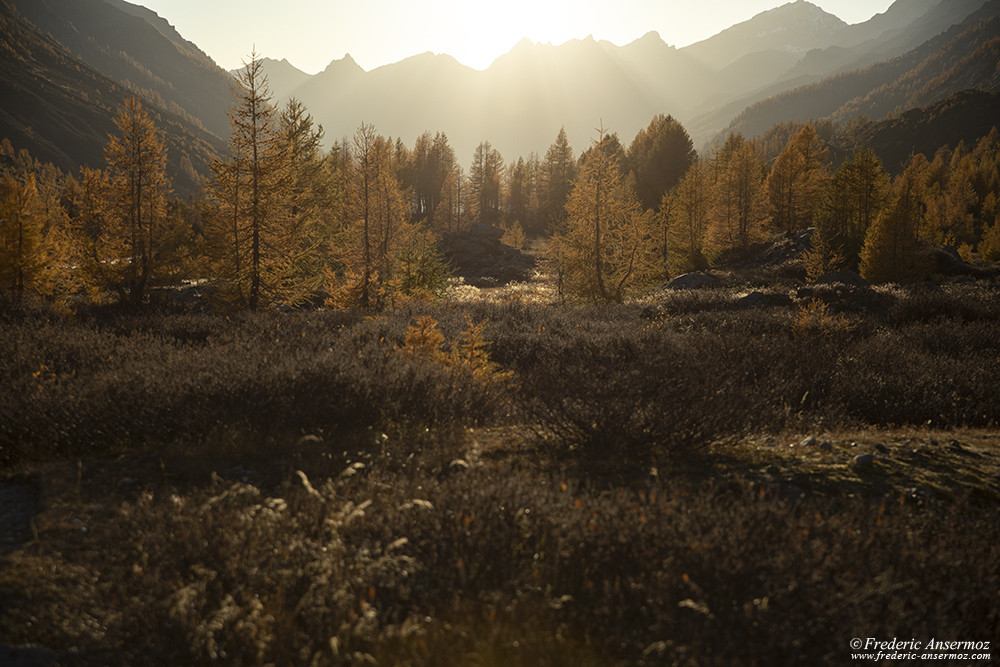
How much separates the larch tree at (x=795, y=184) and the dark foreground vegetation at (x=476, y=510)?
4293 centimetres

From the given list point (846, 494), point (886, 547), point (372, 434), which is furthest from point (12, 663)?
point (846, 494)

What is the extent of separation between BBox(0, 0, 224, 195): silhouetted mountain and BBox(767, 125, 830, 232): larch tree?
11784 cm

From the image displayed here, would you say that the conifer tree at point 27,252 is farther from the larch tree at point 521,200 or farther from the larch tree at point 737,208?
the larch tree at point 521,200

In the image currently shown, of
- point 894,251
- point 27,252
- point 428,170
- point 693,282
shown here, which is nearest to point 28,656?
point 27,252

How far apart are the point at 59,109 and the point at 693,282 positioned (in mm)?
203635

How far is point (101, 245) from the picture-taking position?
1791 cm

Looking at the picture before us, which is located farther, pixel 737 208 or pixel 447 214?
pixel 447 214

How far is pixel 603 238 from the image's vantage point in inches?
926

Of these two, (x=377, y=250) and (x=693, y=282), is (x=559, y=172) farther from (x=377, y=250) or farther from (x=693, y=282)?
(x=377, y=250)

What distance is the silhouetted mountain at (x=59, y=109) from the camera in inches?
5290

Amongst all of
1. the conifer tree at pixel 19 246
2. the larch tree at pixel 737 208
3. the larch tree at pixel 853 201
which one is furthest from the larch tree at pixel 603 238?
the conifer tree at pixel 19 246

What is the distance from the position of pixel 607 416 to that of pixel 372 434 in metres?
2.59

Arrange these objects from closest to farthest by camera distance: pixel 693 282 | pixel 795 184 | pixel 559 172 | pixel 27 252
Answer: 1. pixel 27 252
2. pixel 693 282
3. pixel 795 184
4. pixel 559 172

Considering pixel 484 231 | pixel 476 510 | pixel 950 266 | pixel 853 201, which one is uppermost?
pixel 853 201
